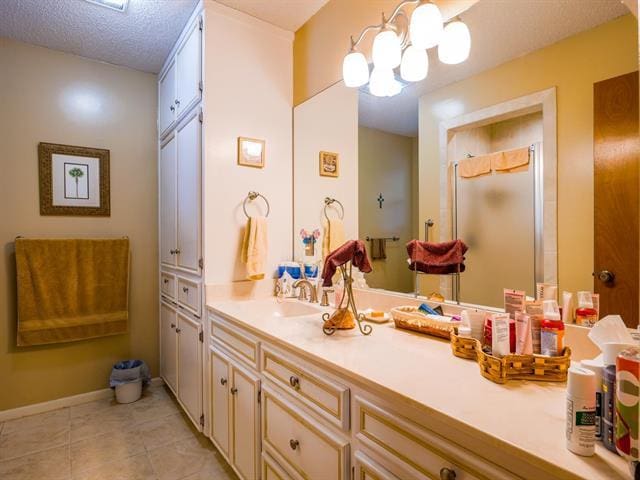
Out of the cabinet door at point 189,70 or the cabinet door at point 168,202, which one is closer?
the cabinet door at point 189,70

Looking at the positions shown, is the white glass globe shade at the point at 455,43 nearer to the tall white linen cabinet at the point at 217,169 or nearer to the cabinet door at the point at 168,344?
the tall white linen cabinet at the point at 217,169

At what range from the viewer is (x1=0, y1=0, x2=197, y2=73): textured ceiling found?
1959 mm

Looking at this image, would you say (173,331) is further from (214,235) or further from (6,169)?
(6,169)

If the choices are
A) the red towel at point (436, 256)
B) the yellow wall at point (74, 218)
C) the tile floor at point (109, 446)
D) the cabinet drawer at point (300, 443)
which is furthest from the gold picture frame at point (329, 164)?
the tile floor at point (109, 446)

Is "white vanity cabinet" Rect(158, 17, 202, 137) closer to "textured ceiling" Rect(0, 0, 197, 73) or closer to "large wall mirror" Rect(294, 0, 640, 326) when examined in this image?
"textured ceiling" Rect(0, 0, 197, 73)

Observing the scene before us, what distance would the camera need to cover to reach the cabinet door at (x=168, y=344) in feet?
7.88

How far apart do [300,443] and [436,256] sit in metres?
0.84

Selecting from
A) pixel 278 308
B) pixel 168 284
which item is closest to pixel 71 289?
pixel 168 284

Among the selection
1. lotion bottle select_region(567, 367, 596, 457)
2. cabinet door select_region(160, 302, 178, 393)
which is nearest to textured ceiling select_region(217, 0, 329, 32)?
cabinet door select_region(160, 302, 178, 393)

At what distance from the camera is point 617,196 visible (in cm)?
93

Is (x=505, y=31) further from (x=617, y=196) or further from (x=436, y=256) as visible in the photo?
(x=436, y=256)

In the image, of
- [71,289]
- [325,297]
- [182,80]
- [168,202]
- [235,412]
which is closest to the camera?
[235,412]

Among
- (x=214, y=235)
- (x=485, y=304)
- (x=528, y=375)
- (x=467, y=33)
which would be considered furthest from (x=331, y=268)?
(x=467, y=33)

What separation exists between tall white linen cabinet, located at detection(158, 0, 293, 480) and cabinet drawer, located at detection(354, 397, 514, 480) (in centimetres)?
92
